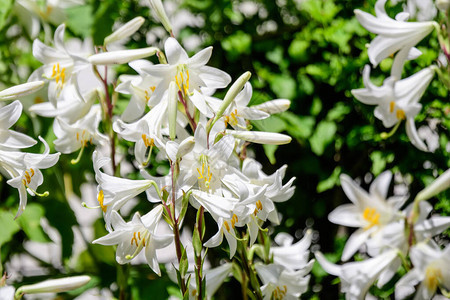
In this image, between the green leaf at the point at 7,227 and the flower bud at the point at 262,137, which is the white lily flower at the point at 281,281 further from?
the green leaf at the point at 7,227

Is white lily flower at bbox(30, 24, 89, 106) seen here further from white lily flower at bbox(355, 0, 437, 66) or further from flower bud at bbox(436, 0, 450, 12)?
flower bud at bbox(436, 0, 450, 12)

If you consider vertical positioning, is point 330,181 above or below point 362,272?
below

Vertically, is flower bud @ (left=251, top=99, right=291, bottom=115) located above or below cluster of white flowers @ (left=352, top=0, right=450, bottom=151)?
below

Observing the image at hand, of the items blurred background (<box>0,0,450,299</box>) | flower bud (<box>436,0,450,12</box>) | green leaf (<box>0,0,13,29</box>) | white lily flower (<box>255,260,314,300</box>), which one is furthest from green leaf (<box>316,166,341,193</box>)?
green leaf (<box>0,0,13,29</box>)

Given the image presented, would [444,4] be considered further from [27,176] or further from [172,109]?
[27,176]

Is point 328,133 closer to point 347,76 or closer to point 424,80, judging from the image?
point 347,76

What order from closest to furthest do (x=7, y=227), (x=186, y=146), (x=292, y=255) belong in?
(x=186, y=146)
(x=292, y=255)
(x=7, y=227)

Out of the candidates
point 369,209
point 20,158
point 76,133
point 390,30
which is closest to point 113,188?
point 20,158
